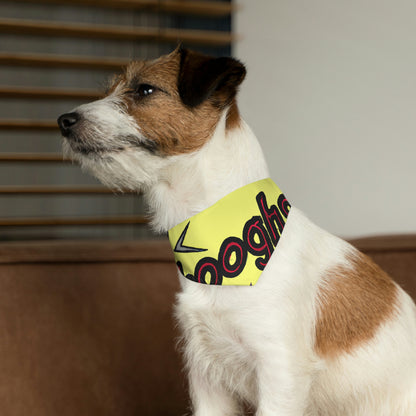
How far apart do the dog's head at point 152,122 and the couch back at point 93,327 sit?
51 cm

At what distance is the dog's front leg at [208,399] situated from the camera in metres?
1.23

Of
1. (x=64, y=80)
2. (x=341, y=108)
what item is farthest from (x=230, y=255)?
(x=64, y=80)

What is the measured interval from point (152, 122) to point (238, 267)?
1.11ft

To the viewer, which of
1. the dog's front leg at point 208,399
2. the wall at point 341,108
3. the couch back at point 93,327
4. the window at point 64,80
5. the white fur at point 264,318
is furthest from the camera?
the window at point 64,80

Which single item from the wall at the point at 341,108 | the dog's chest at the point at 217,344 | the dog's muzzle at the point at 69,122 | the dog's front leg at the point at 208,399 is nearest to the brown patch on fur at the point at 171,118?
the dog's muzzle at the point at 69,122

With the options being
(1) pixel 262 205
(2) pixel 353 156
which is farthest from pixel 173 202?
(2) pixel 353 156

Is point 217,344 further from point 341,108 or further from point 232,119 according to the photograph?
point 341,108

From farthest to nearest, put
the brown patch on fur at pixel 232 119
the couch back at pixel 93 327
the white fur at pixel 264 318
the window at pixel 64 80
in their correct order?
1. the window at pixel 64 80
2. the couch back at pixel 93 327
3. the brown patch on fur at pixel 232 119
4. the white fur at pixel 264 318

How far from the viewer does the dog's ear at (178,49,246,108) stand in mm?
1039

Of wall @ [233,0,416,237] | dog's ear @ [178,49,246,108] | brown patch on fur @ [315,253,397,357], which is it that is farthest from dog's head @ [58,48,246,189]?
wall @ [233,0,416,237]

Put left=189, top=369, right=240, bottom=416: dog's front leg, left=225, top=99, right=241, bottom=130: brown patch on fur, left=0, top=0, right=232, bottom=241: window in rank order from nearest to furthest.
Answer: left=225, top=99, right=241, bottom=130: brown patch on fur, left=189, top=369, right=240, bottom=416: dog's front leg, left=0, top=0, right=232, bottom=241: window

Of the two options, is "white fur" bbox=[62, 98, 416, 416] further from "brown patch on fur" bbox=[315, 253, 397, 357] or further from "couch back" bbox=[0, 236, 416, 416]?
"couch back" bbox=[0, 236, 416, 416]

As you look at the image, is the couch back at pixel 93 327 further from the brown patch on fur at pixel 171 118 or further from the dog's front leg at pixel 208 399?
the brown patch on fur at pixel 171 118

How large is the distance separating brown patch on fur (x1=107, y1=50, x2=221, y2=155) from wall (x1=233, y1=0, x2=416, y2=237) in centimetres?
105
